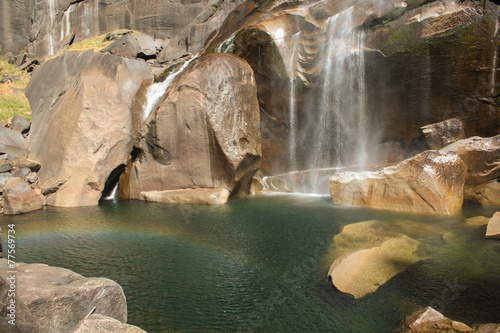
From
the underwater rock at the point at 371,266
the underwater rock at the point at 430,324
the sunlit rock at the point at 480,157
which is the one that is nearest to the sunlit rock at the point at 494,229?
the underwater rock at the point at 371,266

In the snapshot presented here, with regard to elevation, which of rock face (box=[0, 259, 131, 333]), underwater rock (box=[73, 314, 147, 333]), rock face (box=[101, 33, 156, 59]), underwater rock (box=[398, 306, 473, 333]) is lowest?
underwater rock (box=[398, 306, 473, 333])

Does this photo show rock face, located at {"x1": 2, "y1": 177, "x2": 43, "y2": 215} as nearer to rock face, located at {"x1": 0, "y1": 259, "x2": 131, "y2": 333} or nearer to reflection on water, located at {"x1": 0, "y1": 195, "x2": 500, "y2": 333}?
reflection on water, located at {"x1": 0, "y1": 195, "x2": 500, "y2": 333}

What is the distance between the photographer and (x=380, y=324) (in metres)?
3.87

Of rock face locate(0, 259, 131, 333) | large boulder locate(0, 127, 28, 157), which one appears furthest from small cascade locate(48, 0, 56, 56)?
rock face locate(0, 259, 131, 333)

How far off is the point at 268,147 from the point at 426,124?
623cm

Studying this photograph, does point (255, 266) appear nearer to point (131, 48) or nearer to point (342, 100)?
point (342, 100)

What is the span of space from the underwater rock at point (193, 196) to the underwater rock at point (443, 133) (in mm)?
6982

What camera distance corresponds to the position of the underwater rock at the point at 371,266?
4.74 metres

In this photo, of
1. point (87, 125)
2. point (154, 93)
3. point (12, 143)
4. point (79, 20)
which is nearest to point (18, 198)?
point (87, 125)

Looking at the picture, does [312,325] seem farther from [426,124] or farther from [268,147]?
[268,147]

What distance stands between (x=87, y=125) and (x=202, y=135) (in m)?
4.42

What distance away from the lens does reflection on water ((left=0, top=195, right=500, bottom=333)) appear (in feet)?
13.5

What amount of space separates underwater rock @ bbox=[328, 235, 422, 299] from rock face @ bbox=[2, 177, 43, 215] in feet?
32.0

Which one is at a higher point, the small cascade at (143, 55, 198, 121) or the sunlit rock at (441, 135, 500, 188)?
the small cascade at (143, 55, 198, 121)
